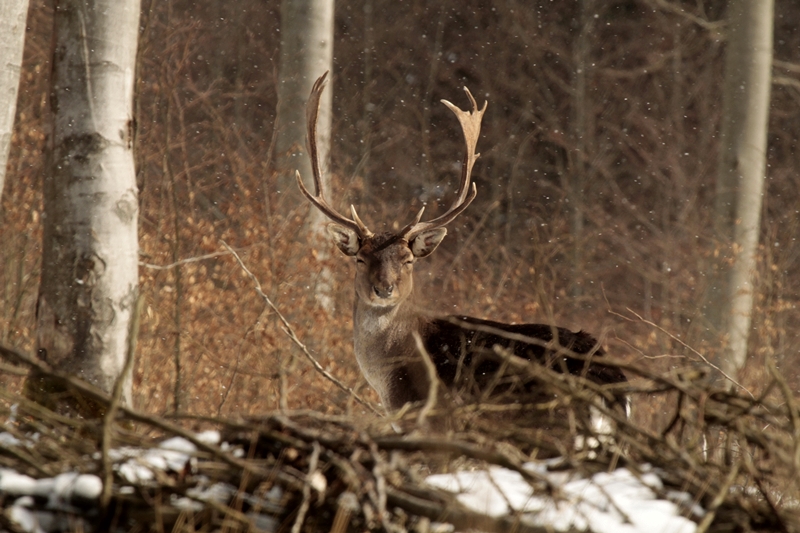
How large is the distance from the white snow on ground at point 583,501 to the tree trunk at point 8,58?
2.75 meters

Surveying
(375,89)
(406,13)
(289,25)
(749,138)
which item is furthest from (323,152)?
(406,13)

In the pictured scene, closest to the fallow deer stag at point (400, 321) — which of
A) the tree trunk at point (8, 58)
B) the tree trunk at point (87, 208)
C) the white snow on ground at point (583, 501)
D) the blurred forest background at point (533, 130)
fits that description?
the tree trunk at point (87, 208)

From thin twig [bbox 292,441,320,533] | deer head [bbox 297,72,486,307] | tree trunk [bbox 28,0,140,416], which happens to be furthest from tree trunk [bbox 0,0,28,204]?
thin twig [bbox 292,441,320,533]

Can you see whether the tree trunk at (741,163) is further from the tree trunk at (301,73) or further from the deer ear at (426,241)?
the tree trunk at (301,73)

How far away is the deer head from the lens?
5.25m

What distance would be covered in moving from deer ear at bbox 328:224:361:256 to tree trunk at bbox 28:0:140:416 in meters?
1.55

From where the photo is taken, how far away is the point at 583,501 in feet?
7.59

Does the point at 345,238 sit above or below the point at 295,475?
above

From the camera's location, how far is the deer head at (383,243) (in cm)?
525

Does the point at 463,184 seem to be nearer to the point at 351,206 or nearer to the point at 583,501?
the point at 351,206

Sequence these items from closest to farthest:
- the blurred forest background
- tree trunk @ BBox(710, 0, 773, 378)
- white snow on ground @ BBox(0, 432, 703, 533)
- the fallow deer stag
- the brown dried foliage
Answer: white snow on ground @ BBox(0, 432, 703, 533)
the fallow deer stag
tree trunk @ BBox(710, 0, 773, 378)
the brown dried foliage
the blurred forest background

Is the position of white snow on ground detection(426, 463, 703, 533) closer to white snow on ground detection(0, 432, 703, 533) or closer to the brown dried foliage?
white snow on ground detection(0, 432, 703, 533)

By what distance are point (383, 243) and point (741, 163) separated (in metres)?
3.56

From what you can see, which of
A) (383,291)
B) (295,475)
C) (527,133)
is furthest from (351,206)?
(527,133)
